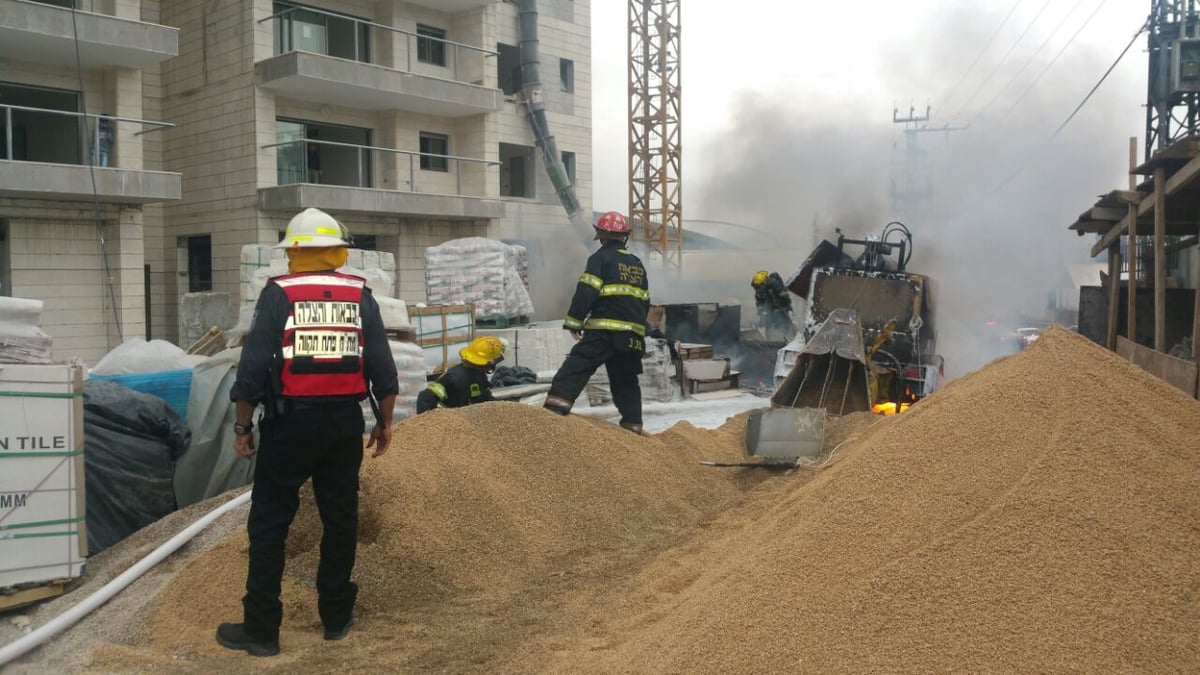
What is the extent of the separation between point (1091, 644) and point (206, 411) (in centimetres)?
539

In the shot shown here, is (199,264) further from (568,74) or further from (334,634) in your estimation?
Result: (334,634)

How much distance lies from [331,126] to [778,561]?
1923 cm

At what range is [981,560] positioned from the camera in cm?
331

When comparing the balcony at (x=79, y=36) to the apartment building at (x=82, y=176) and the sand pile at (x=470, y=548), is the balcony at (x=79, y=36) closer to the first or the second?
the apartment building at (x=82, y=176)

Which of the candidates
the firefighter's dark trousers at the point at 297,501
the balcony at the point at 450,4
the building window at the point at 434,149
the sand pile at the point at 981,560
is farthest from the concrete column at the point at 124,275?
the sand pile at the point at 981,560

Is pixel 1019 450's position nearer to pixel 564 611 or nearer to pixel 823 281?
pixel 564 611

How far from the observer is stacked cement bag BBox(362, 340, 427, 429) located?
332 inches

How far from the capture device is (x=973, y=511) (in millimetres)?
3584

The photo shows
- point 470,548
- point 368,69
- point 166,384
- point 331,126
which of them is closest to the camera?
→ point 470,548

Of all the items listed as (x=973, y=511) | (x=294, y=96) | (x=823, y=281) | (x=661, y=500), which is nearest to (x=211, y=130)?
(x=294, y=96)

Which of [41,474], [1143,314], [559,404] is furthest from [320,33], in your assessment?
[41,474]

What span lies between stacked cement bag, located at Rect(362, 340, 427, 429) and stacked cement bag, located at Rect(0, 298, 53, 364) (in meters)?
3.53

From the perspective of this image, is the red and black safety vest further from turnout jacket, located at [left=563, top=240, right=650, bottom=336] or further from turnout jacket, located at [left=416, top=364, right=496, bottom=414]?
turnout jacket, located at [left=563, top=240, right=650, bottom=336]

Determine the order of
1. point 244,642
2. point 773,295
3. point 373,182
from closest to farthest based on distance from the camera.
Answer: point 244,642, point 773,295, point 373,182
